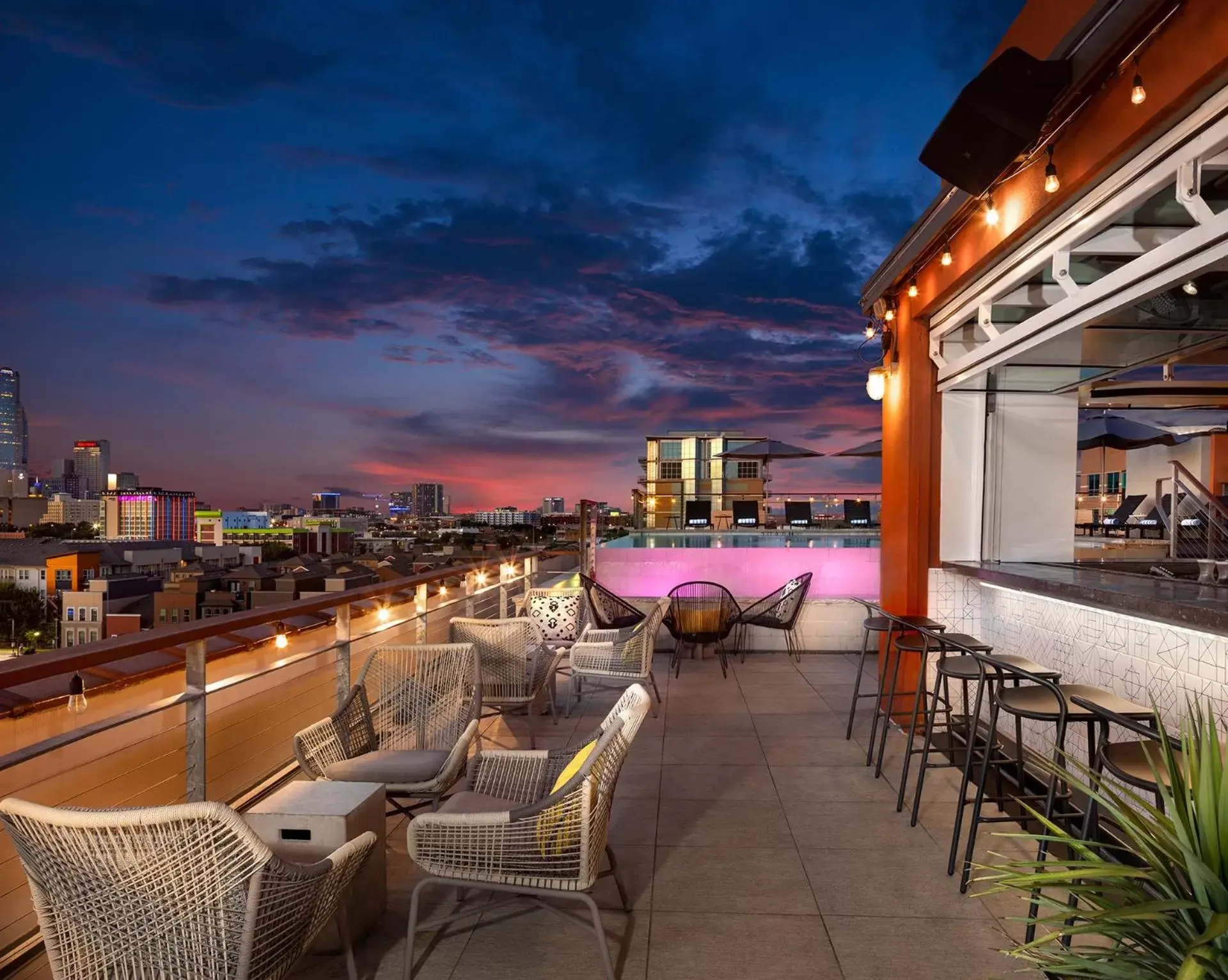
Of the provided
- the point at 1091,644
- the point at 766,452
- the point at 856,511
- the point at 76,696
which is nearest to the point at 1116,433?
the point at 856,511

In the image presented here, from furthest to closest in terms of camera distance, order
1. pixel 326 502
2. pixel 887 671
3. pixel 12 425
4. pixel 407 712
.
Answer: pixel 12 425
pixel 326 502
pixel 887 671
pixel 407 712

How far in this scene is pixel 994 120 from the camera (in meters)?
3.05

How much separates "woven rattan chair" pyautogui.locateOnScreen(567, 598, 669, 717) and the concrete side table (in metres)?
2.55

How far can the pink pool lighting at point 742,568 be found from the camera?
8.45m

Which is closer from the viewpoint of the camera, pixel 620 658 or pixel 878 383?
pixel 620 658

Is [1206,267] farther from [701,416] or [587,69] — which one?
[701,416]

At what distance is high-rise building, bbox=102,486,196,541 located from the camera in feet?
137

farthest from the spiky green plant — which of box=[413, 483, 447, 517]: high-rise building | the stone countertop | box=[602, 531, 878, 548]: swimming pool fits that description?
box=[413, 483, 447, 517]: high-rise building

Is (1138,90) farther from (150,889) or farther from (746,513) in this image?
(746,513)

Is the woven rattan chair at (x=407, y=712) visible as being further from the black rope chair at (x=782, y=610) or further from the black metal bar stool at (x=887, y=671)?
the black rope chair at (x=782, y=610)

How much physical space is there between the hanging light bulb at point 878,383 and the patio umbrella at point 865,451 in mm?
7501

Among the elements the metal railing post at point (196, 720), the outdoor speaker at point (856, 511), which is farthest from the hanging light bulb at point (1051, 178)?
the outdoor speaker at point (856, 511)

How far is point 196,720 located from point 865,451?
38.7ft

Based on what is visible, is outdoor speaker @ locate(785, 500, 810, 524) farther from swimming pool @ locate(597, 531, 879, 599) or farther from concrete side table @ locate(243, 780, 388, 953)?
concrete side table @ locate(243, 780, 388, 953)
